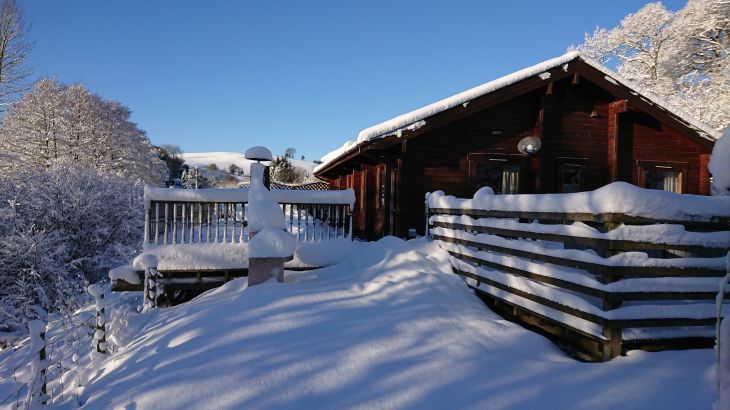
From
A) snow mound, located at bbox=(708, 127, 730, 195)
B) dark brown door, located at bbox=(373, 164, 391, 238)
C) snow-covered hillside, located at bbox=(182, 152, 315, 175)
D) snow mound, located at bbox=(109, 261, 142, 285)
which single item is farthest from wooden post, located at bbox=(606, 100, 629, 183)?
snow-covered hillside, located at bbox=(182, 152, 315, 175)

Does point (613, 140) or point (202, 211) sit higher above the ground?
point (613, 140)

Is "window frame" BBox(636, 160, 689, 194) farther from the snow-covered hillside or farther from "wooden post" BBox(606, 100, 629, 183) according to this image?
the snow-covered hillside

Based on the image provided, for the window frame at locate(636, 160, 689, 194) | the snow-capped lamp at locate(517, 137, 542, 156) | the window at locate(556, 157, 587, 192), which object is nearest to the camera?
the snow-capped lamp at locate(517, 137, 542, 156)

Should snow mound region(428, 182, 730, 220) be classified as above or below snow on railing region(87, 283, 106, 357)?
above

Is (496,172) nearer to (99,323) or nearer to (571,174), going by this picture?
(571,174)

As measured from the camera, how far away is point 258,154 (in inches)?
273

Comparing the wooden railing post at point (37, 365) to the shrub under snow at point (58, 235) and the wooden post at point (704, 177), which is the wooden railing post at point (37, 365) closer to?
the shrub under snow at point (58, 235)

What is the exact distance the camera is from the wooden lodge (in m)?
9.98

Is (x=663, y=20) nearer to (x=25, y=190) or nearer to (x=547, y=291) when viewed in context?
(x=547, y=291)

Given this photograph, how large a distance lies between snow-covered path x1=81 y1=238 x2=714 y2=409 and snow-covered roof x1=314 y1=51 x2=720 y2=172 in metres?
5.06

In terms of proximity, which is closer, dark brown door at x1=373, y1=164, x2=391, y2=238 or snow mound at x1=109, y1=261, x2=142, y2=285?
snow mound at x1=109, y1=261, x2=142, y2=285

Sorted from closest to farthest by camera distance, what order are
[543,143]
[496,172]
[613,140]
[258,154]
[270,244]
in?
[270,244] → [258,154] → [543,143] → [496,172] → [613,140]

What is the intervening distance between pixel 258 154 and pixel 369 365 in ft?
15.1

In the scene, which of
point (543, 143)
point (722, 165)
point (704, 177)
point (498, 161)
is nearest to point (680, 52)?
point (704, 177)
